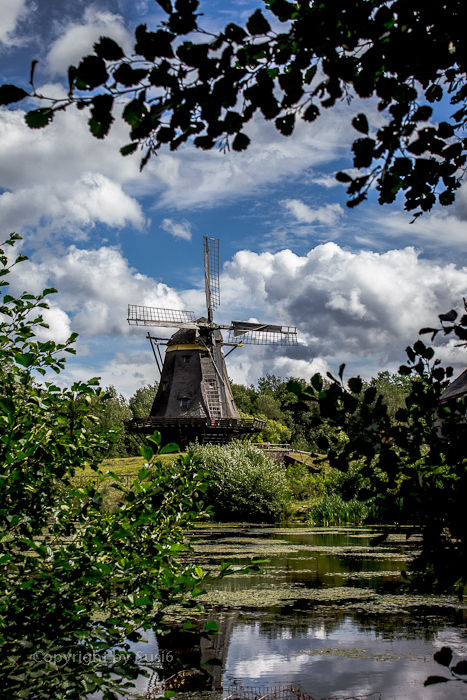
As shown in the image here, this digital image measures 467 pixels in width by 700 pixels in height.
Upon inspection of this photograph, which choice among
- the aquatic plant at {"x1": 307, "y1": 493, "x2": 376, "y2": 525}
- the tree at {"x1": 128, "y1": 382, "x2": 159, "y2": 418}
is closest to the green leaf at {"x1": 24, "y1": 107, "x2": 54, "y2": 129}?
the aquatic plant at {"x1": 307, "y1": 493, "x2": 376, "y2": 525}

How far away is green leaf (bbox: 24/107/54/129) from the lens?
3.72ft

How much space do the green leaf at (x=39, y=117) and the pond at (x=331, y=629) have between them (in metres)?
1.58

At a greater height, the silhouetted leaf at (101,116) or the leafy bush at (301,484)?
the silhouetted leaf at (101,116)

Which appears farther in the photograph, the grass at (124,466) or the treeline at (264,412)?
the treeline at (264,412)

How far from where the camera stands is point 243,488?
21.0 meters

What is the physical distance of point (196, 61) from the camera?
125 centimetres

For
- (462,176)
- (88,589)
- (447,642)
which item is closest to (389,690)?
(447,642)

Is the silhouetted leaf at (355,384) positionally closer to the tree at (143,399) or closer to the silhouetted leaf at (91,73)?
the silhouetted leaf at (91,73)

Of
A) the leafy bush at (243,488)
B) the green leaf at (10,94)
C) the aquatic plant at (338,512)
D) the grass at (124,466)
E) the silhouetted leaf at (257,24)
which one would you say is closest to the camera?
the green leaf at (10,94)

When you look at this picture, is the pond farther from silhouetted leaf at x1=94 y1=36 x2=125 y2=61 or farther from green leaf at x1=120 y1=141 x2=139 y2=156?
silhouetted leaf at x1=94 y1=36 x2=125 y2=61

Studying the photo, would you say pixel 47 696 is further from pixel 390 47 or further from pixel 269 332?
pixel 269 332

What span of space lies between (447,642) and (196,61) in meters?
6.74

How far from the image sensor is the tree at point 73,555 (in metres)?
1.88

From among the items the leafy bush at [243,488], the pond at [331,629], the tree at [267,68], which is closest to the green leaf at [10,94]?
the tree at [267,68]
